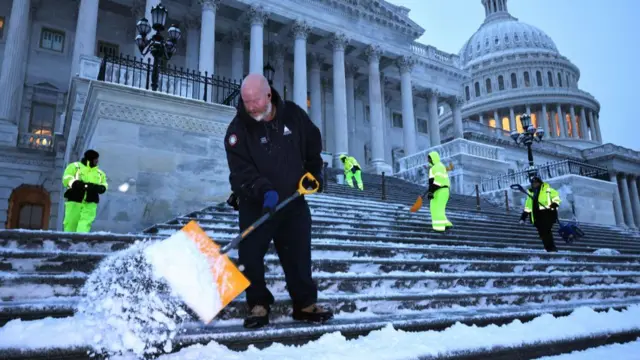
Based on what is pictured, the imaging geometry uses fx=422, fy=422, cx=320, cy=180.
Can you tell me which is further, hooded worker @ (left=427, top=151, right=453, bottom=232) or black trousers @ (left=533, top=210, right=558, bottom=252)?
hooded worker @ (left=427, top=151, right=453, bottom=232)

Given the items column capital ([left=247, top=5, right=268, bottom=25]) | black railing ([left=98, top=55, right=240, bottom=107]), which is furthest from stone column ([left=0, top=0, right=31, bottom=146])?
black railing ([left=98, top=55, right=240, bottom=107])

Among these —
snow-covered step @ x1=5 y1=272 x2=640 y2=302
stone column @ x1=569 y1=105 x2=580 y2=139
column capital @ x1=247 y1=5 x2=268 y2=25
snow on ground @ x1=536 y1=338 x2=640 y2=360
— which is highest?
stone column @ x1=569 y1=105 x2=580 y2=139

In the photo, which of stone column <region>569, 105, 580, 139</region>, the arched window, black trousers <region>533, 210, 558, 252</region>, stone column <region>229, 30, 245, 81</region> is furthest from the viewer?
stone column <region>569, 105, 580, 139</region>

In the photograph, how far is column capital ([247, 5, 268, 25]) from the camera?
2502 centimetres

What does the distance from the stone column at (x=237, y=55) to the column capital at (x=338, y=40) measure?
601cm

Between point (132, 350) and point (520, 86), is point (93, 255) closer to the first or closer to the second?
point (132, 350)

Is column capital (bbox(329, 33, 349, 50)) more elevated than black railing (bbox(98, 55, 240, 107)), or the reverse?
column capital (bbox(329, 33, 349, 50))

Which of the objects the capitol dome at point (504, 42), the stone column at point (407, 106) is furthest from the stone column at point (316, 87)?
the capitol dome at point (504, 42)

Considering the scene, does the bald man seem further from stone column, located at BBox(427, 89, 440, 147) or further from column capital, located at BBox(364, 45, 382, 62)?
stone column, located at BBox(427, 89, 440, 147)

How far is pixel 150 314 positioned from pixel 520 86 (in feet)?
274

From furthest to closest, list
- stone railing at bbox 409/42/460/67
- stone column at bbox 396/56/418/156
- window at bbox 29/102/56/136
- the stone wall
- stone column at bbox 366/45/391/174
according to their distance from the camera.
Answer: stone railing at bbox 409/42/460/67, stone column at bbox 396/56/418/156, stone column at bbox 366/45/391/174, window at bbox 29/102/56/136, the stone wall

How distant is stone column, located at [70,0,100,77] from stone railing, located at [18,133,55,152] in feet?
12.2

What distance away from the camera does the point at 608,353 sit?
144 inches

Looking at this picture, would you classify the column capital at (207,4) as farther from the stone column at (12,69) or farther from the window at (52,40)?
the stone column at (12,69)
